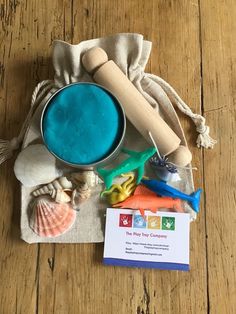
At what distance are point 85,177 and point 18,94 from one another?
226 millimetres

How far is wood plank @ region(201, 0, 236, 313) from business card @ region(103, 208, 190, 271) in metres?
0.05

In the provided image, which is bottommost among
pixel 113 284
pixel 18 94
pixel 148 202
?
pixel 113 284

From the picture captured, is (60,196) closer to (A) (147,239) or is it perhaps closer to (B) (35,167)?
(B) (35,167)

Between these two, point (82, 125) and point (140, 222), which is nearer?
point (82, 125)

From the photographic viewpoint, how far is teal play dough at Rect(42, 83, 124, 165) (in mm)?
655

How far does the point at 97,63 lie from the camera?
2.44 feet

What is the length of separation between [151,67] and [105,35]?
0.11 meters

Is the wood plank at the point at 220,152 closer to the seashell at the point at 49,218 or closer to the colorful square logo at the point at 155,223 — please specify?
the colorful square logo at the point at 155,223

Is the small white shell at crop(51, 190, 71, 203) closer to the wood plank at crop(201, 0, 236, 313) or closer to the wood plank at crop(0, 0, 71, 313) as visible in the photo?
the wood plank at crop(0, 0, 71, 313)

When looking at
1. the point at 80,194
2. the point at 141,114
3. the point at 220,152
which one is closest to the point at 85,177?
the point at 80,194

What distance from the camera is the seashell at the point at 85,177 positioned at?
726 millimetres

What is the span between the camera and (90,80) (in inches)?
30.8

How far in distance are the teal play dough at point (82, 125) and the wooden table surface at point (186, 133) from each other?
0.56 feet

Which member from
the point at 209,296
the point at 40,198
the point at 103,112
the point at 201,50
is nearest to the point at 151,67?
the point at 201,50
